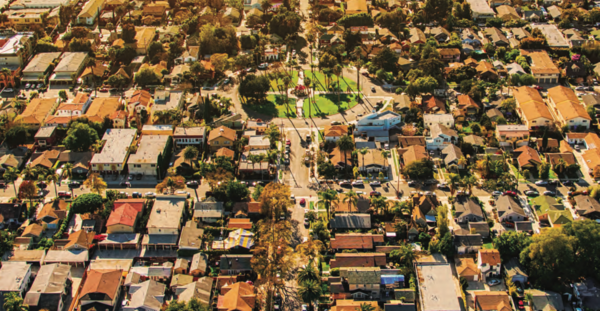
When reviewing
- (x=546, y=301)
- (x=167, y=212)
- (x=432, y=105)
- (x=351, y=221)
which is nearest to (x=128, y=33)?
(x=167, y=212)

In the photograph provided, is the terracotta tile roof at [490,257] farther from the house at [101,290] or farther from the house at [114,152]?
the house at [114,152]

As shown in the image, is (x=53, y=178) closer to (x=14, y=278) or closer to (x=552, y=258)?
(x=14, y=278)

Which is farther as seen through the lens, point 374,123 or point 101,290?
point 374,123

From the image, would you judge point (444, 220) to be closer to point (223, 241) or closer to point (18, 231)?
point (223, 241)

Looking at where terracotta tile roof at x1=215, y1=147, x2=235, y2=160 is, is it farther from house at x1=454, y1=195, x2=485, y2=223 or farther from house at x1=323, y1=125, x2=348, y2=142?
house at x1=454, y1=195, x2=485, y2=223

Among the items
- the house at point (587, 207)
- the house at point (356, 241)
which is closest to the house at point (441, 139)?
the house at point (587, 207)

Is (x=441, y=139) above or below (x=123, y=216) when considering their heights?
above

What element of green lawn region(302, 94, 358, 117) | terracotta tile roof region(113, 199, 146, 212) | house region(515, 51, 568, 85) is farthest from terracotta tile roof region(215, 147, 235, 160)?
house region(515, 51, 568, 85)
